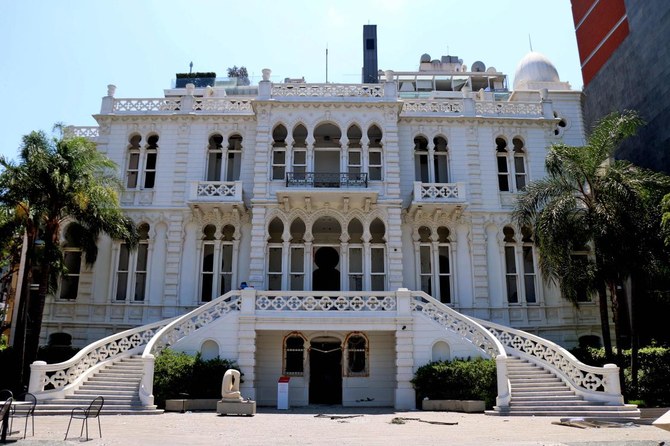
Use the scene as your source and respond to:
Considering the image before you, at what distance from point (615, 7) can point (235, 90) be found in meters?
28.4

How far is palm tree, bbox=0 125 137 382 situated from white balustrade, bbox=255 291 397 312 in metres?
7.82

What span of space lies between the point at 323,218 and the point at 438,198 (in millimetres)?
5705

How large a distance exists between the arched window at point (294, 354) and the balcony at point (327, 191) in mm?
6140

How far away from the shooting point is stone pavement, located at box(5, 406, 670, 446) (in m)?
11.6

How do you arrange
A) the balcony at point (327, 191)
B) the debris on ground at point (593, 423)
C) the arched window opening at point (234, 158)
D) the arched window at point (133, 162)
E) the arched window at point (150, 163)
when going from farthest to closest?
the arched window opening at point (234, 158) → the arched window at point (150, 163) → the arched window at point (133, 162) → the balcony at point (327, 191) → the debris on ground at point (593, 423)

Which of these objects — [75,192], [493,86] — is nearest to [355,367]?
[75,192]

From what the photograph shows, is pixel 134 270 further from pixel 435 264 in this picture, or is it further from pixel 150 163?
pixel 435 264

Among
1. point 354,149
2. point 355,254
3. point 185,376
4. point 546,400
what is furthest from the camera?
point 354,149

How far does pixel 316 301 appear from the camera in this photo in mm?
22156

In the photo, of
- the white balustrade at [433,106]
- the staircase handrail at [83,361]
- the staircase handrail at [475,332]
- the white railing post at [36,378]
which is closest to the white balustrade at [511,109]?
the white balustrade at [433,106]

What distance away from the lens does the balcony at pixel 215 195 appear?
82.8ft

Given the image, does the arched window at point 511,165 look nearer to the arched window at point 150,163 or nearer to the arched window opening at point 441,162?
the arched window opening at point 441,162

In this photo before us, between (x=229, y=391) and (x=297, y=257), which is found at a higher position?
(x=297, y=257)

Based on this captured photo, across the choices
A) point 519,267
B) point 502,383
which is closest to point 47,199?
point 502,383
